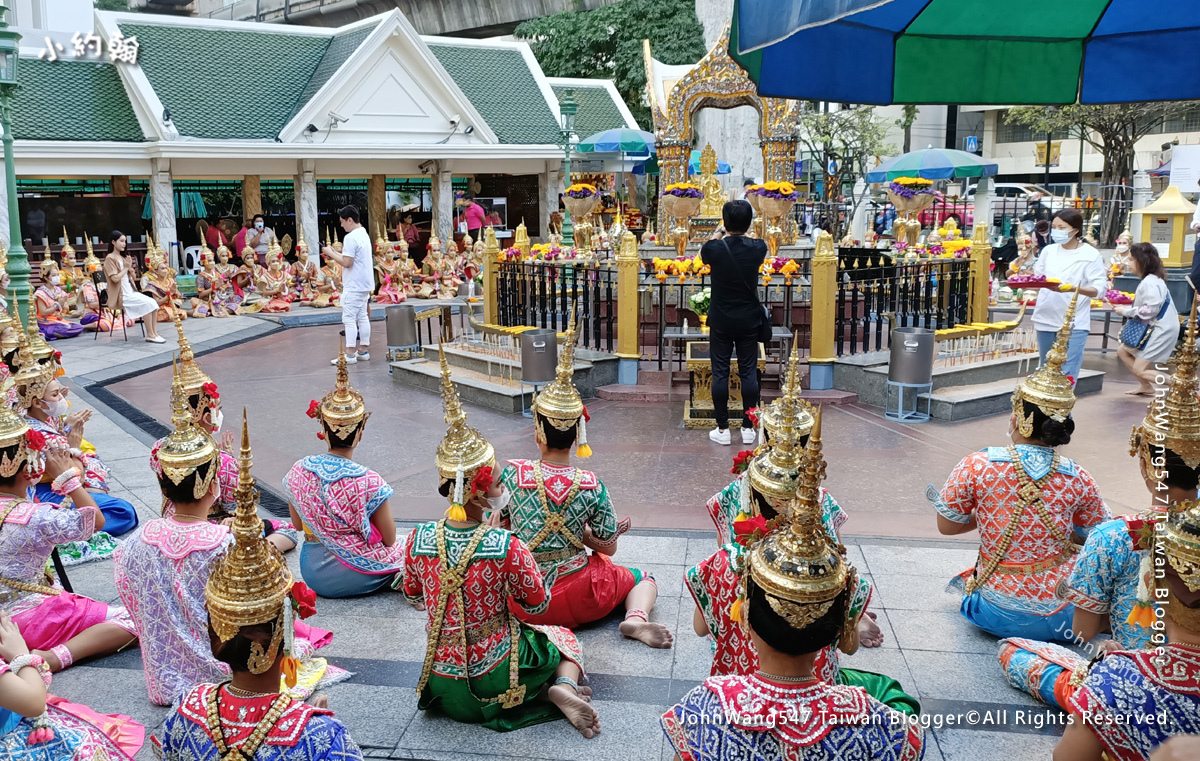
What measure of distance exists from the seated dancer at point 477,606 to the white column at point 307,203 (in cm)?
1613

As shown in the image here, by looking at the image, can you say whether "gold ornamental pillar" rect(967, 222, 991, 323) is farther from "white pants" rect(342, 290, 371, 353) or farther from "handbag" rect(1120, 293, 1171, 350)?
"white pants" rect(342, 290, 371, 353)

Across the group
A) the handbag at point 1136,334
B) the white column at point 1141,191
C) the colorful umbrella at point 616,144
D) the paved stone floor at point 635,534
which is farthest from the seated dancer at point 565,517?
the white column at point 1141,191

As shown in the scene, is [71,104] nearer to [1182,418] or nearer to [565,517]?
[565,517]

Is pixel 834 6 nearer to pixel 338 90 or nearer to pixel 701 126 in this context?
pixel 338 90

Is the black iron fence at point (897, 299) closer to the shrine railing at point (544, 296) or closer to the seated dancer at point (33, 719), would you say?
the shrine railing at point (544, 296)

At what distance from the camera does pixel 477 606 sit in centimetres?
343

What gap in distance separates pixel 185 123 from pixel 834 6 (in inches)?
696

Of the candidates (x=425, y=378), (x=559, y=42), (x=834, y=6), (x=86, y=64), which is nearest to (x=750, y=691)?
(x=834, y=6)

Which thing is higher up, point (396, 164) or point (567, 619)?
point (396, 164)

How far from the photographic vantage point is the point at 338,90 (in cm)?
1880

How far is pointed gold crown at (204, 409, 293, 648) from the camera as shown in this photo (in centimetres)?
243

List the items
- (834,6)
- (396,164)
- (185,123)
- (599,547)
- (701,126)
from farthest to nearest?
(701,126)
(396,164)
(185,123)
(599,547)
(834,6)

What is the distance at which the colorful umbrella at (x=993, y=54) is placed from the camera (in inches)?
150

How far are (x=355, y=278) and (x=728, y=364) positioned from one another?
19.4ft
